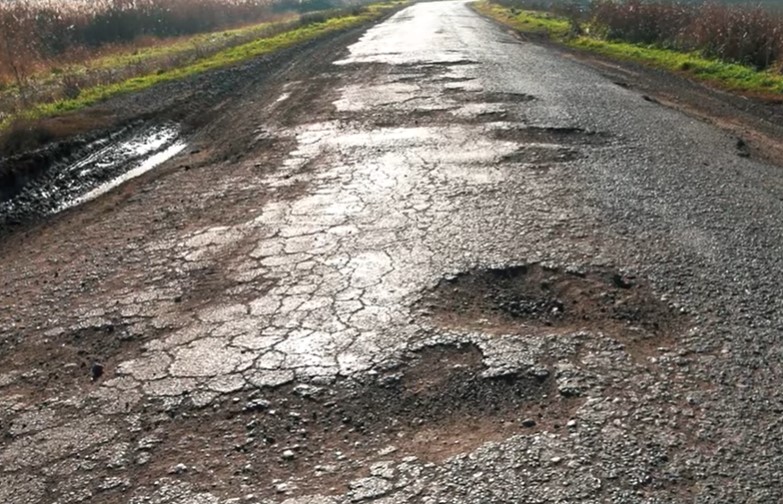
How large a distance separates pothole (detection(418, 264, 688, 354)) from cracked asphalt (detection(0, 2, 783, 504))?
2 centimetres

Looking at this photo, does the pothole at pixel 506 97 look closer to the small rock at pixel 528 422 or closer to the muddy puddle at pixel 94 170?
the muddy puddle at pixel 94 170

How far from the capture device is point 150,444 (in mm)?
3514

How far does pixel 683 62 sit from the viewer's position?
15.2 metres

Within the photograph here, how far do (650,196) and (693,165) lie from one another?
128 cm

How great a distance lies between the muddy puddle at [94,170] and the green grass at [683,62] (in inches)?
368

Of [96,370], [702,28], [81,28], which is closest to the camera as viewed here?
[96,370]

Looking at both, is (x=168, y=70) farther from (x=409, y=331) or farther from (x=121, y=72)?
(x=409, y=331)

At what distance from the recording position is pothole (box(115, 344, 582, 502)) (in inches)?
130

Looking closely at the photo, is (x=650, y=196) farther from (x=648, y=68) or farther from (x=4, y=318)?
(x=648, y=68)

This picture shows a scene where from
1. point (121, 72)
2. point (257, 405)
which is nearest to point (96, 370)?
A: point (257, 405)

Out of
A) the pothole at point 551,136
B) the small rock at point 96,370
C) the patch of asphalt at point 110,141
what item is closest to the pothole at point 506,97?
the pothole at point 551,136

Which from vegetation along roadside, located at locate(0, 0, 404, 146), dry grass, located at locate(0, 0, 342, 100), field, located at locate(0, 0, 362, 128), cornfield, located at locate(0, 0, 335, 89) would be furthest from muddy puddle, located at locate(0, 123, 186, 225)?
cornfield, located at locate(0, 0, 335, 89)

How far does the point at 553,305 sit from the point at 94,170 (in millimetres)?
6085

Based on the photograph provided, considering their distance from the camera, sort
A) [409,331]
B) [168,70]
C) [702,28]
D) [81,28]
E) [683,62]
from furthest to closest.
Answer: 1. [81,28]
2. [702,28]
3. [168,70]
4. [683,62]
5. [409,331]
